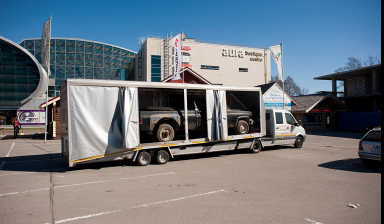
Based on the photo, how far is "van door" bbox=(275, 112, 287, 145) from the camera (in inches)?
511

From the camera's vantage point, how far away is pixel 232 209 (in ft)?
16.1

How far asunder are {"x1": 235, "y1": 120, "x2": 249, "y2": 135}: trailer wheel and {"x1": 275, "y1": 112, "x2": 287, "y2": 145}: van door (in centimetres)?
214

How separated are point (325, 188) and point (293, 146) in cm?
918

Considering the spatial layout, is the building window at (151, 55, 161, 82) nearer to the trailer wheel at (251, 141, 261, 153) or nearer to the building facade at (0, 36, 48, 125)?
the building facade at (0, 36, 48, 125)

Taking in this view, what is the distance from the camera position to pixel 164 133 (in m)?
9.84

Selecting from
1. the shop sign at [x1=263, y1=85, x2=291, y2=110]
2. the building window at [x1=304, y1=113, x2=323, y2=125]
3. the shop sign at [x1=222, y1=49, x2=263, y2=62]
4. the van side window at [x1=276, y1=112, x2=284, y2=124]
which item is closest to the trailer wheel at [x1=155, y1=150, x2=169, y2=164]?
the van side window at [x1=276, y1=112, x2=284, y2=124]

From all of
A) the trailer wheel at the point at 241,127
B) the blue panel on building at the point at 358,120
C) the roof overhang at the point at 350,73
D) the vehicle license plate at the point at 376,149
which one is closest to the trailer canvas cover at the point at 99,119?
the trailer wheel at the point at 241,127

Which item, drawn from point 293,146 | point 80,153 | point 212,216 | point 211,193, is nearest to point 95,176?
point 80,153

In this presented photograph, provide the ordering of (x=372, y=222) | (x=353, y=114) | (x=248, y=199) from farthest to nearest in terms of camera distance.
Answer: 1. (x=353, y=114)
2. (x=248, y=199)
3. (x=372, y=222)

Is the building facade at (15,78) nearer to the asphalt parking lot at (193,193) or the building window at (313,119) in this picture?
the asphalt parking lot at (193,193)

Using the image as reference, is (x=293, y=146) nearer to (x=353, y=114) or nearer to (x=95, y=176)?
(x=95, y=176)

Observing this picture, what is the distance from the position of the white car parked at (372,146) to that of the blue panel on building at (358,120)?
22068mm

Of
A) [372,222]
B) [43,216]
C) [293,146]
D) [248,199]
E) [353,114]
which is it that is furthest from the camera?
[353,114]

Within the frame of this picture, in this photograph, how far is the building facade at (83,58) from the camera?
51.8 m
